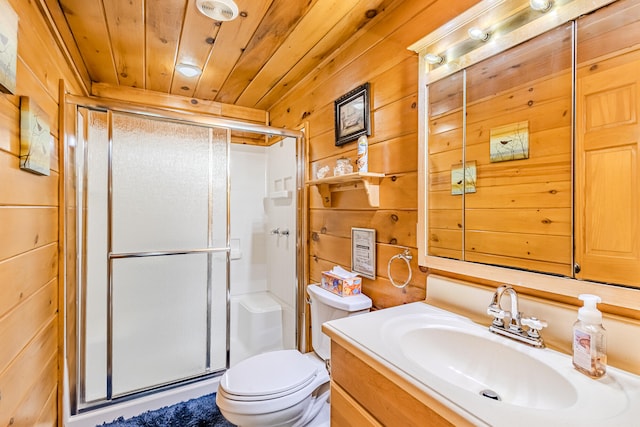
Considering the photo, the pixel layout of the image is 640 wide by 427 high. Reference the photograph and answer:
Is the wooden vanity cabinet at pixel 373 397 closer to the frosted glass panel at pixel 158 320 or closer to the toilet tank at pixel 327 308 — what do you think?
the toilet tank at pixel 327 308

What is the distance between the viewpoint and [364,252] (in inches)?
60.8

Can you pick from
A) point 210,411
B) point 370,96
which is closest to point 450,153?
point 370,96

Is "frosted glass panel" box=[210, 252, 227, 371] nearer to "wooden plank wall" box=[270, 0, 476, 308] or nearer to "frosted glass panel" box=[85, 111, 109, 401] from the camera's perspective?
"frosted glass panel" box=[85, 111, 109, 401]

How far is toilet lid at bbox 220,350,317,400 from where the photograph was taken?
1.24 meters

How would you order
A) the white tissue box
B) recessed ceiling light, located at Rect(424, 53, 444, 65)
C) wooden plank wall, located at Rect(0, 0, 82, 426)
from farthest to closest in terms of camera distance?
the white tissue box, recessed ceiling light, located at Rect(424, 53, 444, 65), wooden plank wall, located at Rect(0, 0, 82, 426)

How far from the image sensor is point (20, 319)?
1.04m

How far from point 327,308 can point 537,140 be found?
1119 millimetres

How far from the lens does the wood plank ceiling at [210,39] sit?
4.59 feet

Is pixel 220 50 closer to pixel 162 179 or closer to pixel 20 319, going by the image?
pixel 162 179

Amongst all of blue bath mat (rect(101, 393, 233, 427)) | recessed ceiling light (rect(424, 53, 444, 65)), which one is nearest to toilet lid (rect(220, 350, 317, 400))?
blue bath mat (rect(101, 393, 233, 427))

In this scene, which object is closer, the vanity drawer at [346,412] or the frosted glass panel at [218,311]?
the vanity drawer at [346,412]

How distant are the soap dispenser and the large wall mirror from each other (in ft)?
0.39

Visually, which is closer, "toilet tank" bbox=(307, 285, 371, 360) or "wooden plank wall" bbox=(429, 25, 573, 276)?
"wooden plank wall" bbox=(429, 25, 573, 276)

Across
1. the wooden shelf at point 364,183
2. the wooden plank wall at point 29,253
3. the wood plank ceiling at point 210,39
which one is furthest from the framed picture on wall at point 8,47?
the wooden shelf at point 364,183
